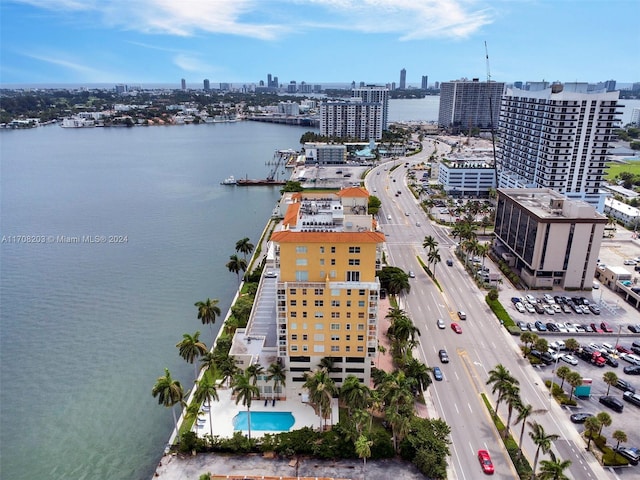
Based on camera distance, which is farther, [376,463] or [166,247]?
[166,247]

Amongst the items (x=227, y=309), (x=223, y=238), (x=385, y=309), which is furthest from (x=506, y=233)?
(x=223, y=238)

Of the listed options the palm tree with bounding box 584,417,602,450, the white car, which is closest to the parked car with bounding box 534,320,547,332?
the white car

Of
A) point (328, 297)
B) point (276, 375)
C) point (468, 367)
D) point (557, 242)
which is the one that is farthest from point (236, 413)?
point (557, 242)

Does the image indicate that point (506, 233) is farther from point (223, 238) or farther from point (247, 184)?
point (247, 184)

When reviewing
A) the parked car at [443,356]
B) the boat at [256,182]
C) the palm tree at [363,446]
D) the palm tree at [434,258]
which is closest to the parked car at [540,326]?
the parked car at [443,356]

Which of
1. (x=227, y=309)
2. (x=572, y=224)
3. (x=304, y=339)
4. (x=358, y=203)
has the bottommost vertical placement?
(x=227, y=309)

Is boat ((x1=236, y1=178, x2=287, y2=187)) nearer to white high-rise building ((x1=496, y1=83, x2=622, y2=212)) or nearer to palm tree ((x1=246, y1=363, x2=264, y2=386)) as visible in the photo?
white high-rise building ((x1=496, y1=83, x2=622, y2=212))
